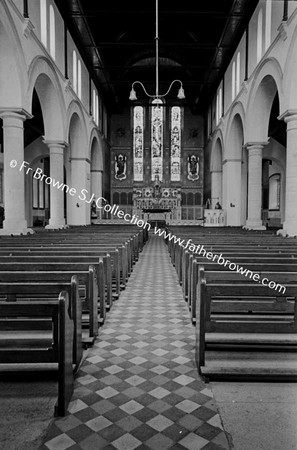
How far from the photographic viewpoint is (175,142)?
1119 inches

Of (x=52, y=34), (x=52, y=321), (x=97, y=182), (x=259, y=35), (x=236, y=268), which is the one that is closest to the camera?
(x=52, y=321)

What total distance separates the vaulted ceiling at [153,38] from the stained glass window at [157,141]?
4.45ft

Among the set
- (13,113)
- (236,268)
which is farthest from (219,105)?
(236,268)

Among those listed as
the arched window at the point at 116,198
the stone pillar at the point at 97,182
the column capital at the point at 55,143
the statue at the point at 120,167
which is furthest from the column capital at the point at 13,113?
the statue at the point at 120,167

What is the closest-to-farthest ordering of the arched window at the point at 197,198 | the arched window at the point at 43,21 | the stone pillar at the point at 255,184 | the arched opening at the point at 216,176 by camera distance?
the arched window at the point at 43,21
the stone pillar at the point at 255,184
the arched opening at the point at 216,176
the arched window at the point at 197,198

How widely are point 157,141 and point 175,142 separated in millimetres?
1407

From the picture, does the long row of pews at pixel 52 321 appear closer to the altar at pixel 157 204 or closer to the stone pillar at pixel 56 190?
the stone pillar at pixel 56 190

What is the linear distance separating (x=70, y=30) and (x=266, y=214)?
1616cm

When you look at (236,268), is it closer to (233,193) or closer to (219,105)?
(233,193)

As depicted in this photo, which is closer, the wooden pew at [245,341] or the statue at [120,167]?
the wooden pew at [245,341]

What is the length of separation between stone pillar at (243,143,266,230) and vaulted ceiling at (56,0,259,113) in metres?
5.02

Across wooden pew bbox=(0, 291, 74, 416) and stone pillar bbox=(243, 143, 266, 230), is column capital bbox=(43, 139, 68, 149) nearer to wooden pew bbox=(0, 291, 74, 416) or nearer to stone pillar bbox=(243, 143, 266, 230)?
stone pillar bbox=(243, 143, 266, 230)

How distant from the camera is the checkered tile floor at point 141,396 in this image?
7.99 feet

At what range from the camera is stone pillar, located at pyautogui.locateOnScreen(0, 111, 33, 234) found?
9.93m
